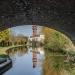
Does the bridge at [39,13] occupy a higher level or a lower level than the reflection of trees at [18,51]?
higher

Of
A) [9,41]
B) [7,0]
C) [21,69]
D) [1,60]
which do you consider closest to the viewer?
[7,0]

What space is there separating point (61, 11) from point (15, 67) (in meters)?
7.84

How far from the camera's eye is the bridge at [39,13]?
5555 millimetres

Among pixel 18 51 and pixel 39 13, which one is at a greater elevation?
pixel 39 13

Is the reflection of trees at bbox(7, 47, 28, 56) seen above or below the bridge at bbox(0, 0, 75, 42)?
below

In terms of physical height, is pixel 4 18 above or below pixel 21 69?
above

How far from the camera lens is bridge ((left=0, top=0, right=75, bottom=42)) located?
555cm

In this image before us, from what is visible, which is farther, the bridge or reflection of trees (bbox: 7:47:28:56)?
reflection of trees (bbox: 7:47:28:56)

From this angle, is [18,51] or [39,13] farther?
[18,51]

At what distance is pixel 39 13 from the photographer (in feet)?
18.6

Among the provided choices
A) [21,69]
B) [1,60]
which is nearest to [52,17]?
[1,60]

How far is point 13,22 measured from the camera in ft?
18.8

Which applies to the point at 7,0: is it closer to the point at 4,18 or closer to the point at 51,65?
the point at 4,18

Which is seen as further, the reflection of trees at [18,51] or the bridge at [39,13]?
the reflection of trees at [18,51]
